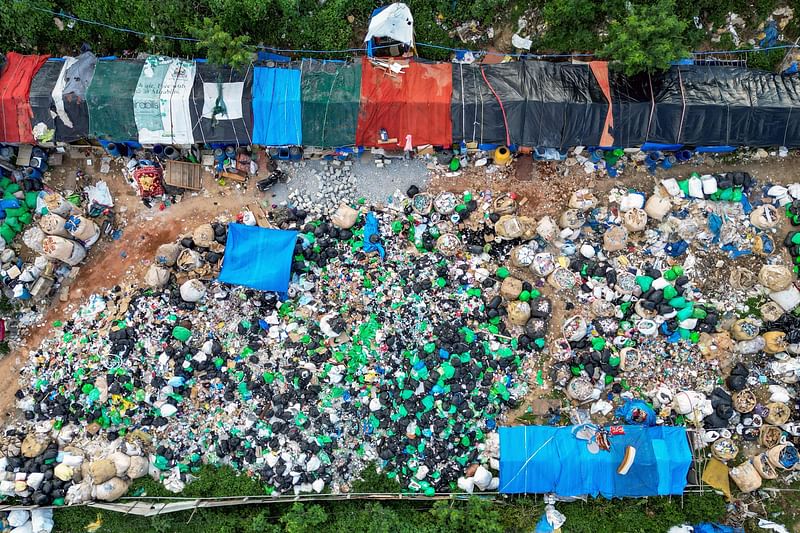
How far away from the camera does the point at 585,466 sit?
10.6 meters

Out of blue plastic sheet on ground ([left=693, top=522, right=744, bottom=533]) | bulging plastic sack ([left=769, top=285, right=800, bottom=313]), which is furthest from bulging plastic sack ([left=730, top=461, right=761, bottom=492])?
bulging plastic sack ([left=769, top=285, right=800, bottom=313])

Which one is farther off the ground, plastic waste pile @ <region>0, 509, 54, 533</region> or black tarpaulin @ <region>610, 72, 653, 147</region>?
black tarpaulin @ <region>610, 72, 653, 147</region>

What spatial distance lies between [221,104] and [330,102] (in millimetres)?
2326

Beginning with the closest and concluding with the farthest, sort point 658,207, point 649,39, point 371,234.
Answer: point 649,39 → point 658,207 → point 371,234

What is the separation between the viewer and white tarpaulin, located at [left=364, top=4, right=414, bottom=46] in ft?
37.0

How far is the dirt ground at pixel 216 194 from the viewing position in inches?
456

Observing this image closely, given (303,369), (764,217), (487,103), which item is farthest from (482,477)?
(764,217)

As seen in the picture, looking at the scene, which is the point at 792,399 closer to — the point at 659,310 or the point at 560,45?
the point at 659,310

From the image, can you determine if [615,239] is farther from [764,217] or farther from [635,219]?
[764,217]

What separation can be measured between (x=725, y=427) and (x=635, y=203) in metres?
5.30

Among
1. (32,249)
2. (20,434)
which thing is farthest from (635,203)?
(20,434)

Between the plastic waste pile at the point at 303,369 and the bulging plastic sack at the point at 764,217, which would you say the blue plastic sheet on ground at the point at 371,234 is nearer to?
the plastic waste pile at the point at 303,369

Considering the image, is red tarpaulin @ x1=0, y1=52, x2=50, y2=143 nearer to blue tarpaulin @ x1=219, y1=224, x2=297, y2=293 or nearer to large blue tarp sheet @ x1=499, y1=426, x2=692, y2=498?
blue tarpaulin @ x1=219, y1=224, x2=297, y2=293

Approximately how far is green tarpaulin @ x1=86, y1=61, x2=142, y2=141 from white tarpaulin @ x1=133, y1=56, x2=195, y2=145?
0.19m
